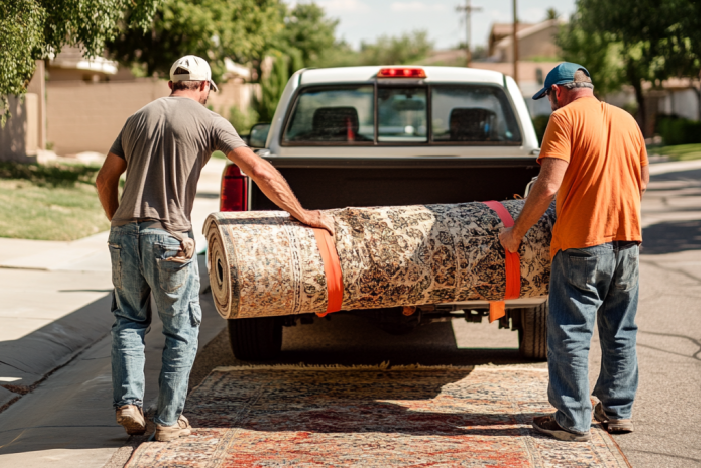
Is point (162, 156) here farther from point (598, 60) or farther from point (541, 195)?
point (598, 60)

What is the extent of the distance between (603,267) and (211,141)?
6.87 feet

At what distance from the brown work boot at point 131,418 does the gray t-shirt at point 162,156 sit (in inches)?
37.8

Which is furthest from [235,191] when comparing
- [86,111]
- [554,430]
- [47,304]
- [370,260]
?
[86,111]

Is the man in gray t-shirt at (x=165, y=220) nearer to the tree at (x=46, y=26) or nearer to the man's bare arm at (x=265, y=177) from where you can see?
the man's bare arm at (x=265, y=177)

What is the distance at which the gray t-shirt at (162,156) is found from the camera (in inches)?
161

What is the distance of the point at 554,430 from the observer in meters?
4.25

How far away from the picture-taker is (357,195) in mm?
5559

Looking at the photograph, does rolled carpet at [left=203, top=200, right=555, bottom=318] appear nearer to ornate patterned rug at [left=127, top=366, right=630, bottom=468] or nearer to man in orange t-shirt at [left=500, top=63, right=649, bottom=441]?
man in orange t-shirt at [left=500, top=63, right=649, bottom=441]

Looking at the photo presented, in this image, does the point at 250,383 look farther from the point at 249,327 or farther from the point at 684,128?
the point at 684,128

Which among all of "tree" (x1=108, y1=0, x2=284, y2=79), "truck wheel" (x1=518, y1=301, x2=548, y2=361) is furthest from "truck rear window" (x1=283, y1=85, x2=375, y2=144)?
"tree" (x1=108, y1=0, x2=284, y2=79)

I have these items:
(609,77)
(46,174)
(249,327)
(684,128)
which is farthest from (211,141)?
(609,77)

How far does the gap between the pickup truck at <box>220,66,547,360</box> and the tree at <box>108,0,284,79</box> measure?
11.5 meters

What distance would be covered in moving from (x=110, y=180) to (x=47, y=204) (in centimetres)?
1104

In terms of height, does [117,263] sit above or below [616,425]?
above
